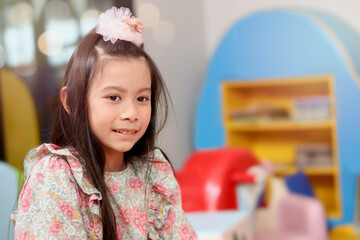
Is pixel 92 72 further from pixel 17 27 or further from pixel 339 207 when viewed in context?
pixel 339 207

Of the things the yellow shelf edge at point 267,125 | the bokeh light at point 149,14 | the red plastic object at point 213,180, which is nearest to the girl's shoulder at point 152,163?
the red plastic object at point 213,180


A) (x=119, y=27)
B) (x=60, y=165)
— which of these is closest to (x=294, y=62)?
(x=119, y=27)

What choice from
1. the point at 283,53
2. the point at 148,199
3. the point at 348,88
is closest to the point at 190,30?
the point at 283,53

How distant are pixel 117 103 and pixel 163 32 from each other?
2.04m

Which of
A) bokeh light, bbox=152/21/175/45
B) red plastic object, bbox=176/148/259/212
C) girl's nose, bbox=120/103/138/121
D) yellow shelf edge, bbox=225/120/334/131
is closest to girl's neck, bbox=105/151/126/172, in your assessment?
girl's nose, bbox=120/103/138/121

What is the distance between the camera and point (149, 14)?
277cm

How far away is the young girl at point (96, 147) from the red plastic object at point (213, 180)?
1.09m

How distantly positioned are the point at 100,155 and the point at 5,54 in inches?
56.3

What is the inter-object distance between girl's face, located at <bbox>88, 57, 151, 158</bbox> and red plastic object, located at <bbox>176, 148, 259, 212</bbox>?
118 centimetres

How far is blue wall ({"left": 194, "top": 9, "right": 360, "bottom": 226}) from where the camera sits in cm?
262

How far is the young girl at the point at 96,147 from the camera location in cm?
87

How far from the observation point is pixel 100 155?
38.1 inches

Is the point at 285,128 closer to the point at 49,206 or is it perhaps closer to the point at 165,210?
the point at 165,210

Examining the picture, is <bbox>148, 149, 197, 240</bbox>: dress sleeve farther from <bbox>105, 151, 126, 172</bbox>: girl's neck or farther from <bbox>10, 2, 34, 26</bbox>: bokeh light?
<bbox>10, 2, 34, 26</bbox>: bokeh light
